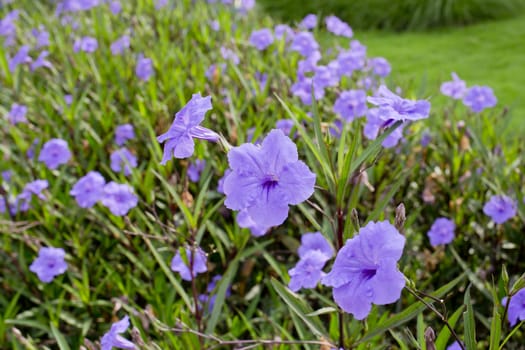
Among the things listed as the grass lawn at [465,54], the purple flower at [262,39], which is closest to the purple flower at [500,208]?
the purple flower at [262,39]

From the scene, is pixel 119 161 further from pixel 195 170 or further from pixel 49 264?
pixel 49 264

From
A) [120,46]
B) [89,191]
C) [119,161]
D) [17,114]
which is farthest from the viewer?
[120,46]

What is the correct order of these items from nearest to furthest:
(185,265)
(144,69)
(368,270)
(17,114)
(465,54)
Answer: (368,270) < (185,265) < (17,114) < (144,69) < (465,54)

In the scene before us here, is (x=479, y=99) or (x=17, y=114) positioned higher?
(x=479, y=99)

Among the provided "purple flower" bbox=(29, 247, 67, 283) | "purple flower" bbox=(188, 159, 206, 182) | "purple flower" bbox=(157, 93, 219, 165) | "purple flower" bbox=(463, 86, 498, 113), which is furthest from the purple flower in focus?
"purple flower" bbox=(157, 93, 219, 165)

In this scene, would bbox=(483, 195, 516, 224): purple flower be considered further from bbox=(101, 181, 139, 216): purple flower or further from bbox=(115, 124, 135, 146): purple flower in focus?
bbox=(115, 124, 135, 146): purple flower in focus

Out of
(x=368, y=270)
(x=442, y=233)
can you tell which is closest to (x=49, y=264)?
(x=442, y=233)

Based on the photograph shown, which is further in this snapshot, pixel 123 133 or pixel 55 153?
pixel 123 133

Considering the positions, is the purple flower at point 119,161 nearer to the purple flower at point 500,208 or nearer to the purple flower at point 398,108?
the purple flower at point 500,208
